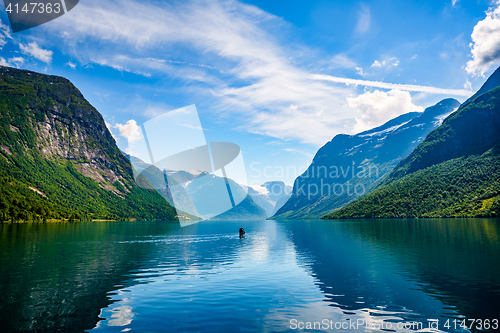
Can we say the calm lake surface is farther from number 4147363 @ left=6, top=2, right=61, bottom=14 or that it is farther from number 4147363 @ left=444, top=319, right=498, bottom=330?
number 4147363 @ left=6, top=2, right=61, bottom=14

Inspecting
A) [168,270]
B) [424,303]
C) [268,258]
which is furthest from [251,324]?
[268,258]

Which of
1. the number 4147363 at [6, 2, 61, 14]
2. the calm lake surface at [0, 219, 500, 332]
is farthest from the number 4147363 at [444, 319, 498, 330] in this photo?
the number 4147363 at [6, 2, 61, 14]

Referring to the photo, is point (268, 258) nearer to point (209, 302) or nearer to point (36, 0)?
point (209, 302)

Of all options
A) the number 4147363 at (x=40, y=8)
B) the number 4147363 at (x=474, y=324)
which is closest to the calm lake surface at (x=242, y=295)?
the number 4147363 at (x=474, y=324)

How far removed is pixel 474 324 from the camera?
60.3ft

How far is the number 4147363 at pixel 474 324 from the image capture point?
1788 centimetres

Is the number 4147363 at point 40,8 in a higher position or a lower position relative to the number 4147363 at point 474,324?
higher

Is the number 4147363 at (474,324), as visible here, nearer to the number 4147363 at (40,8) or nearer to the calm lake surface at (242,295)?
the calm lake surface at (242,295)

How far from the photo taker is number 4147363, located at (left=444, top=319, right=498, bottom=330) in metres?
17.9

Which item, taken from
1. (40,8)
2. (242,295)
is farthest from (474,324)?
(40,8)

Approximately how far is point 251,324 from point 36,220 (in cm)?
23732

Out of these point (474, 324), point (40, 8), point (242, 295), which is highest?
point (40, 8)

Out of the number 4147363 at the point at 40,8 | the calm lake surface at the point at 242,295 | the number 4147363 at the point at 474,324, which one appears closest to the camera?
the number 4147363 at the point at 474,324

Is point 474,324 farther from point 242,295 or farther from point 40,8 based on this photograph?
point 40,8
